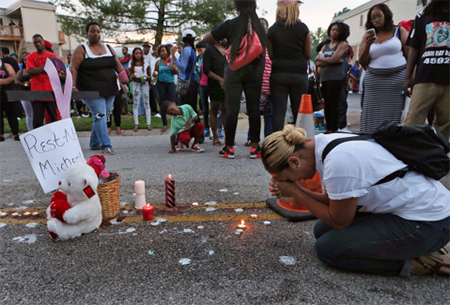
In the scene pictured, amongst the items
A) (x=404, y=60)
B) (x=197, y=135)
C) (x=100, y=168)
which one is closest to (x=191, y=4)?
(x=197, y=135)

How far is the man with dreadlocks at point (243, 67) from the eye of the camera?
15.1ft

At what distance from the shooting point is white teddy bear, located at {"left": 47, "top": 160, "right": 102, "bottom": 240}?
2.48 meters

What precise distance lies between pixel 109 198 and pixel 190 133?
10.3 feet

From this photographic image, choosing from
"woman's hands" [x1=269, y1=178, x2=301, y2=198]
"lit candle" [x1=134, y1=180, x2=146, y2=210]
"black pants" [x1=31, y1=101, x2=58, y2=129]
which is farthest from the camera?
"black pants" [x1=31, y1=101, x2=58, y2=129]

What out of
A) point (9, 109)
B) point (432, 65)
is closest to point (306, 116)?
point (432, 65)

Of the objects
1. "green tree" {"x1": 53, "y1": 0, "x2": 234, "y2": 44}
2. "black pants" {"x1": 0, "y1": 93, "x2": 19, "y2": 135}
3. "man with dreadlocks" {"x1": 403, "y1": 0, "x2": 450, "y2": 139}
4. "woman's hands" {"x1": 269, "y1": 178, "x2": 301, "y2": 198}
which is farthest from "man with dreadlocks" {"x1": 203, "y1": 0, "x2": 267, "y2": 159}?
"green tree" {"x1": 53, "y1": 0, "x2": 234, "y2": 44}

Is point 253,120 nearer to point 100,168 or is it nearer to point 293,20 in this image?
point 293,20

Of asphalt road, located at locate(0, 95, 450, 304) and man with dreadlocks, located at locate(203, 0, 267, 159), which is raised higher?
man with dreadlocks, located at locate(203, 0, 267, 159)

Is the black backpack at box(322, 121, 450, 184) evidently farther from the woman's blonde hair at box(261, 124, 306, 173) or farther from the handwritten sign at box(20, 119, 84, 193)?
the handwritten sign at box(20, 119, 84, 193)

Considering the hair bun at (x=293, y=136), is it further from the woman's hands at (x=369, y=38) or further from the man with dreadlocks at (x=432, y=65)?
the woman's hands at (x=369, y=38)

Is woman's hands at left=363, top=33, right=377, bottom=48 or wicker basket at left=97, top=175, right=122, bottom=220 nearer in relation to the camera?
wicker basket at left=97, top=175, right=122, bottom=220

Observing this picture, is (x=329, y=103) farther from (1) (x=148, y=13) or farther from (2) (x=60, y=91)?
(1) (x=148, y=13)

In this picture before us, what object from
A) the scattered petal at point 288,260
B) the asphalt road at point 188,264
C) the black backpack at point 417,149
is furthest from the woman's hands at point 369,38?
the scattered petal at point 288,260

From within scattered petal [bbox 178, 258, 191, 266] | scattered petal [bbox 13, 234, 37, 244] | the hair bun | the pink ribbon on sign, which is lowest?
scattered petal [bbox 13, 234, 37, 244]
